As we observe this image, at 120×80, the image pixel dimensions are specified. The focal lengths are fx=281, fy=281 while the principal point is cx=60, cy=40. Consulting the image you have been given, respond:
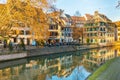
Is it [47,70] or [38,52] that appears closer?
[47,70]

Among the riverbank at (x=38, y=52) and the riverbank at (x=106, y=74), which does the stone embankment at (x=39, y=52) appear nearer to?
the riverbank at (x=38, y=52)

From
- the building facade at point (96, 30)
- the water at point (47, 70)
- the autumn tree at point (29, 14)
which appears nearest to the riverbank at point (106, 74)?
the water at point (47, 70)

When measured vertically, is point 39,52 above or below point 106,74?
above

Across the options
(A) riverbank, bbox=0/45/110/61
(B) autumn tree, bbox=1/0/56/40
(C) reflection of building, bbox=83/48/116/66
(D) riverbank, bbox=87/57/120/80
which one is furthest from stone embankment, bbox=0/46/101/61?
(D) riverbank, bbox=87/57/120/80

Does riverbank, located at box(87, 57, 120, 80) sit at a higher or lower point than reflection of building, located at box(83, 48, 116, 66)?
higher

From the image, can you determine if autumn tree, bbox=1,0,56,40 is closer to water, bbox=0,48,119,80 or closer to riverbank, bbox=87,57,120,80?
water, bbox=0,48,119,80

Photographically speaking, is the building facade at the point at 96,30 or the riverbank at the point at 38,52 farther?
the building facade at the point at 96,30

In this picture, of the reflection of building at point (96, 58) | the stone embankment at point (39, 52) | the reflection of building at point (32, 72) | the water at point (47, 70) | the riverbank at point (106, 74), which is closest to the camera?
the riverbank at point (106, 74)

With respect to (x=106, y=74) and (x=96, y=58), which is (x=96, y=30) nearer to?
(x=96, y=58)

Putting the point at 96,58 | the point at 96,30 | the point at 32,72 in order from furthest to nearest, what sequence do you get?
the point at 96,30 → the point at 96,58 → the point at 32,72

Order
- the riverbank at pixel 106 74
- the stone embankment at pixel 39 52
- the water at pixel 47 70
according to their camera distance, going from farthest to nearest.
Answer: the stone embankment at pixel 39 52 → the water at pixel 47 70 → the riverbank at pixel 106 74

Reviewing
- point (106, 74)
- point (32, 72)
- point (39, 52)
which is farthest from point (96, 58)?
point (106, 74)

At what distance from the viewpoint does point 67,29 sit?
95.8 meters

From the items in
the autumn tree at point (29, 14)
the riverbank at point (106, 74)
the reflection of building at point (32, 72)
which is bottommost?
the reflection of building at point (32, 72)
